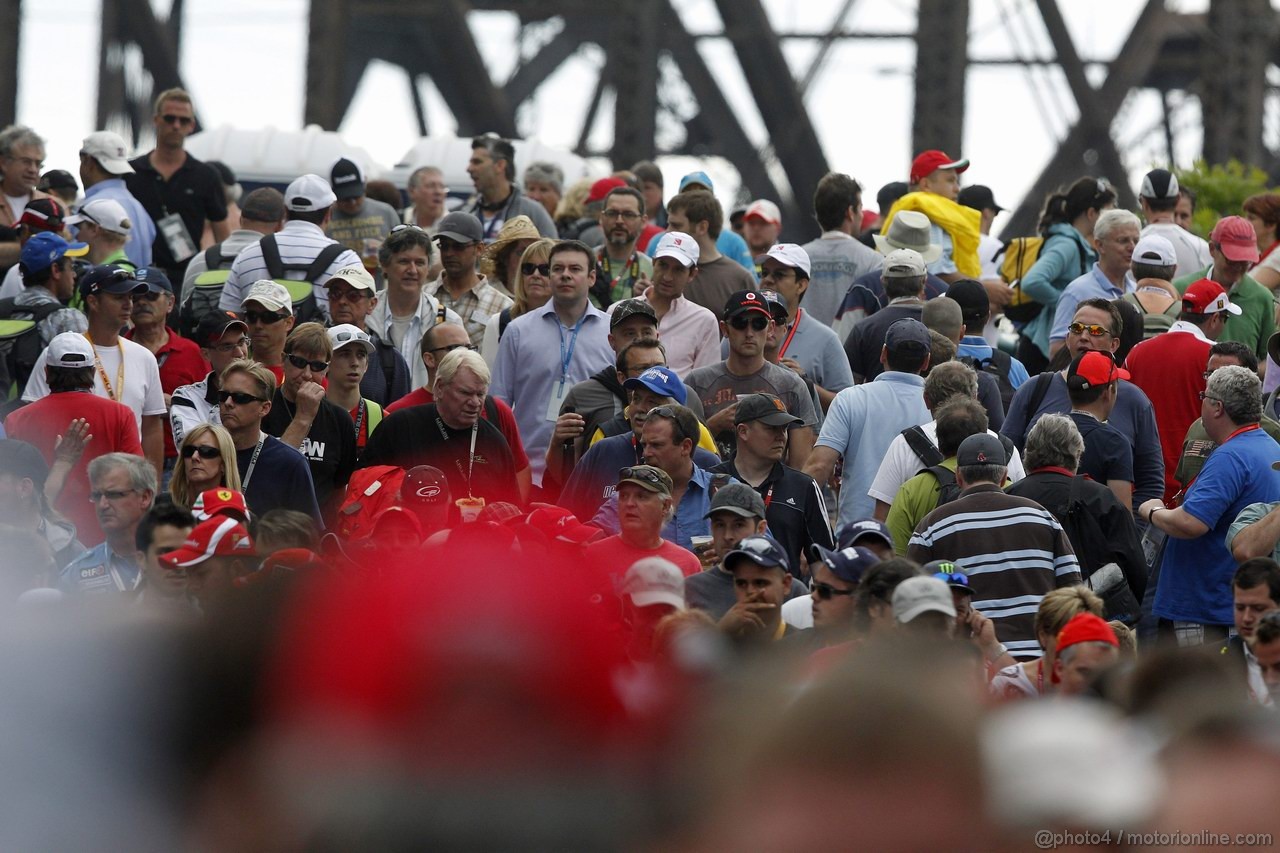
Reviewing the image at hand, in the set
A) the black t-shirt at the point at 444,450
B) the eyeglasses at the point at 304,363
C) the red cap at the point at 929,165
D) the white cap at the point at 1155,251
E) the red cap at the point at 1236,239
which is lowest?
the black t-shirt at the point at 444,450

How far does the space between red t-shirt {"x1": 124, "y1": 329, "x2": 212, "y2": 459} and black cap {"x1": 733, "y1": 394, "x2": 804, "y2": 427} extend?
9.27ft

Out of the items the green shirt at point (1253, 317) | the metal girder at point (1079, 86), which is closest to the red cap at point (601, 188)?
the green shirt at point (1253, 317)

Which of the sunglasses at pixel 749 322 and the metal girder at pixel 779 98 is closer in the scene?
the sunglasses at pixel 749 322

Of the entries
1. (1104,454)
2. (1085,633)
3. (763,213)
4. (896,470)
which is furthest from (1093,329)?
(763,213)

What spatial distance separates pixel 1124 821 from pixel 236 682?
96 cm

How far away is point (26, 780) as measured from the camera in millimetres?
2232

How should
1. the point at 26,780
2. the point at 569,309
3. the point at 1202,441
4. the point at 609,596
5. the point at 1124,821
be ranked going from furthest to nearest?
the point at 569,309 < the point at 1202,441 < the point at 609,596 < the point at 26,780 < the point at 1124,821

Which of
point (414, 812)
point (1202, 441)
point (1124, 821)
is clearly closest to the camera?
point (414, 812)

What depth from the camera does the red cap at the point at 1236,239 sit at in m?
10.2

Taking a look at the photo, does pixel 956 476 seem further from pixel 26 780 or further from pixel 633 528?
pixel 26 780

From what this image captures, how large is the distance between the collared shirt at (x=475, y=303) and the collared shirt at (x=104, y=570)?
328cm

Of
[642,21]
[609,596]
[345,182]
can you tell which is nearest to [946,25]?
[642,21]

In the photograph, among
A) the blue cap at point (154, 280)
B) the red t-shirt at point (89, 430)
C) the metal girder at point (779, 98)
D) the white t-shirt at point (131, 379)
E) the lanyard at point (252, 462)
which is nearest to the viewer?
the lanyard at point (252, 462)

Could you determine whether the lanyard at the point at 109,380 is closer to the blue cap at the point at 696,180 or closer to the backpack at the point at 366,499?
the backpack at the point at 366,499
